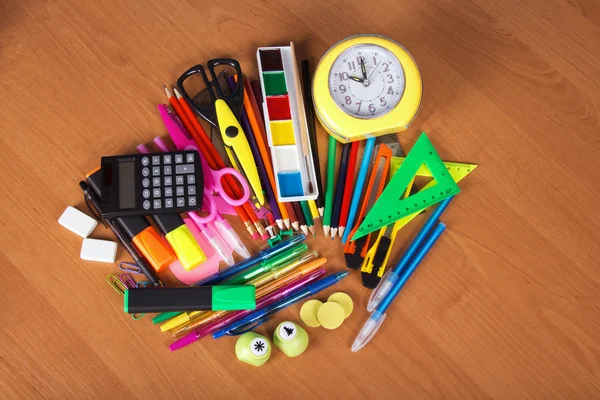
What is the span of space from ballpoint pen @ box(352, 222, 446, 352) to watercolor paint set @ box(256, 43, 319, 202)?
0.19 m

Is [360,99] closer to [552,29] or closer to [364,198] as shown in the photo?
[364,198]

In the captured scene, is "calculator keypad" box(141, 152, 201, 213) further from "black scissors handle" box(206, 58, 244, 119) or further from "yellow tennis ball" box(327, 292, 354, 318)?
"yellow tennis ball" box(327, 292, 354, 318)

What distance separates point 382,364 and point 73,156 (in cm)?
60

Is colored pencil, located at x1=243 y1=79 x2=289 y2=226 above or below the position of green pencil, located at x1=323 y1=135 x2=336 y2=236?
above

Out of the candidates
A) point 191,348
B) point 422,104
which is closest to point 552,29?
point 422,104

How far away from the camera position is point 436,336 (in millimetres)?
944

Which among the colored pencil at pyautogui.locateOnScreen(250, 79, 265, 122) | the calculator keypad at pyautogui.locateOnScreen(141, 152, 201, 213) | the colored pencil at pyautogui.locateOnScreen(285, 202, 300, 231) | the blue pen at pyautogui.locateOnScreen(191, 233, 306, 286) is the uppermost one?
the colored pencil at pyautogui.locateOnScreen(250, 79, 265, 122)

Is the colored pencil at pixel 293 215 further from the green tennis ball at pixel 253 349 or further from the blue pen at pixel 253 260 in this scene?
the green tennis ball at pixel 253 349

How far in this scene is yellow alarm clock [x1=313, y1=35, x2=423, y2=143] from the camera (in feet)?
3.04

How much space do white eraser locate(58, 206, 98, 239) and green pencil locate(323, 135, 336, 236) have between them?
→ 37 centimetres

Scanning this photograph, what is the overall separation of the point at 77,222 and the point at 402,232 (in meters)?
0.52

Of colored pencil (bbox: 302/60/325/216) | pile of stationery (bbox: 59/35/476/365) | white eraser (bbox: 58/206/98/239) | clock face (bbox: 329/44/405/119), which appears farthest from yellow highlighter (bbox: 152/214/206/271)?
clock face (bbox: 329/44/405/119)

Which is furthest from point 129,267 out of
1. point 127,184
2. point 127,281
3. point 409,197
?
point 409,197

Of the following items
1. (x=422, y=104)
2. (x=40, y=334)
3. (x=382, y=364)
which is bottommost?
(x=382, y=364)
